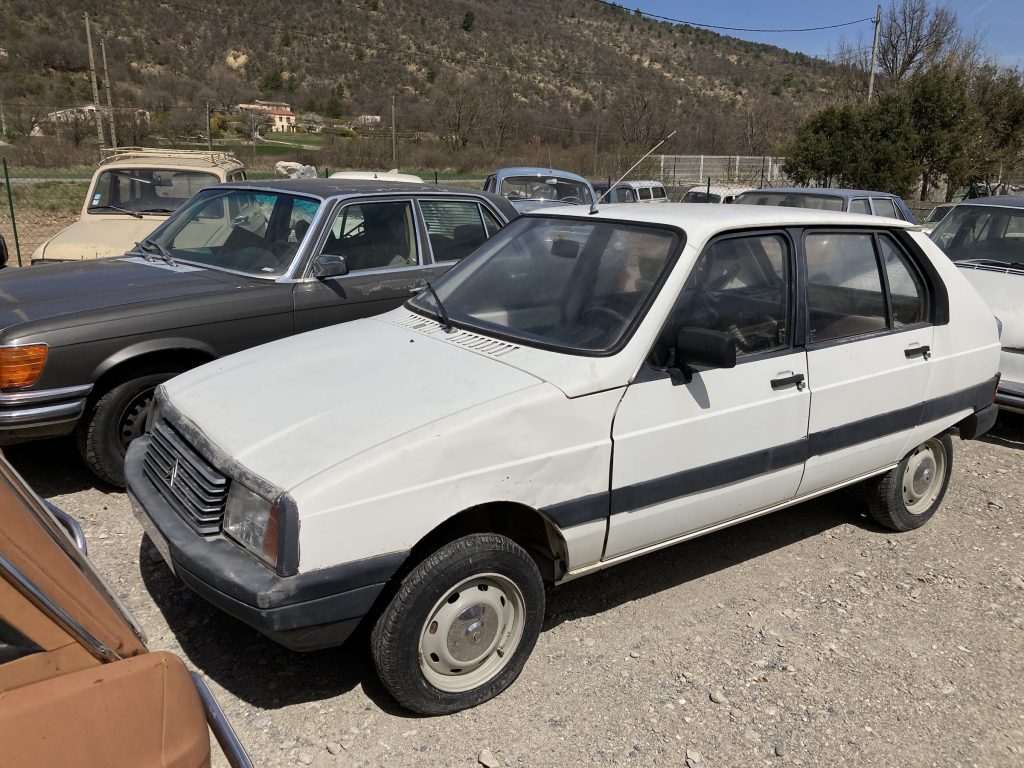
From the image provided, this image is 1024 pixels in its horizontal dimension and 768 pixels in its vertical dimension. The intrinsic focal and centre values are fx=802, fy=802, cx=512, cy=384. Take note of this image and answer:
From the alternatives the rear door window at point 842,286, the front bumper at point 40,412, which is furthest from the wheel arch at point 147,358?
the rear door window at point 842,286

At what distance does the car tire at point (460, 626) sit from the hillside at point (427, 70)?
41868 mm

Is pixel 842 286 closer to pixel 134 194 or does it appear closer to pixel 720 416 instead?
pixel 720 416

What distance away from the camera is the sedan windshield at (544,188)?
13.0 m

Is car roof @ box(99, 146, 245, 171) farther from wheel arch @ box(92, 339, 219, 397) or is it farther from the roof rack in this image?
wheel arch @ box(92, 339, 219, 397)

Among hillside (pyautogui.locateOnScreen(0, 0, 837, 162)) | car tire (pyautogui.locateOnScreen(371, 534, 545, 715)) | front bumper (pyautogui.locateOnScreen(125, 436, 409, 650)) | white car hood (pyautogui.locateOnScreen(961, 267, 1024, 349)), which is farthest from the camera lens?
hillside (pyautogui.locateOnScreen(0, 0, 837, 162))

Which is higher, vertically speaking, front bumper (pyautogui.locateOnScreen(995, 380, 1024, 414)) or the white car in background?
the white car in background

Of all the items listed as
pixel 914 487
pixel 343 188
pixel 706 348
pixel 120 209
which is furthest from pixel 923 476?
pixel 120 209

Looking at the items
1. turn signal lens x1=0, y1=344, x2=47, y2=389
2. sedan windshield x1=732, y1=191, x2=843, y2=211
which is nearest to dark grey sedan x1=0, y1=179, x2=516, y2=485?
turn signal lens x1=0, y1=344, x2=47, y2=389

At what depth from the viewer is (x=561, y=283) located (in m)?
3.55

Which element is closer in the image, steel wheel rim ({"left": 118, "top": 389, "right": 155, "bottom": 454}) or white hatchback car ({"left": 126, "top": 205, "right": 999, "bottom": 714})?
white hatchback car ({"left": 126, "top": 205, "right": 999, "bottom": 714})

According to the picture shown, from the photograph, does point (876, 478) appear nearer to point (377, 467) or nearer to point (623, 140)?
point (377, 467)

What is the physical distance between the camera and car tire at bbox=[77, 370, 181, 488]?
441 centimetres

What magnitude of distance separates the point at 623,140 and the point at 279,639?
45.7 m

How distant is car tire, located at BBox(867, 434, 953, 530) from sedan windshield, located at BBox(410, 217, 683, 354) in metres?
2.06
